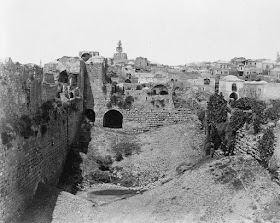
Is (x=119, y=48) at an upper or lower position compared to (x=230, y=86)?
upper

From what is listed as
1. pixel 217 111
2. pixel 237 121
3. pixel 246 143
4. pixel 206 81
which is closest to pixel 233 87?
pixel 206 81

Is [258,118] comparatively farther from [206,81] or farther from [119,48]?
[119,48]

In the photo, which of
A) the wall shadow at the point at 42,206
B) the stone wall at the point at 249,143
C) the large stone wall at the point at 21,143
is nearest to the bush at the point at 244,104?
the stone wall at the point at 249,143

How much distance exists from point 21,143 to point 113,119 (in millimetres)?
19135

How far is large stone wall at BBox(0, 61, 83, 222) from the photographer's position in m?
15.3

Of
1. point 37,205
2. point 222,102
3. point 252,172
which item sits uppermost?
point 222,102

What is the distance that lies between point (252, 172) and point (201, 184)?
101 inches

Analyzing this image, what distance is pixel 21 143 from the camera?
16891 millimetres

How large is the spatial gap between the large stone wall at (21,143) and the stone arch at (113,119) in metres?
11.6

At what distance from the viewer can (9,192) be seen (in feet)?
50.4

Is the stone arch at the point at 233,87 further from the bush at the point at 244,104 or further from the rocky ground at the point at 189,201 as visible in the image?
the rocky ground at the point at 189,201

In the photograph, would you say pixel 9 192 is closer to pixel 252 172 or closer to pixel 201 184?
pixel 201 184

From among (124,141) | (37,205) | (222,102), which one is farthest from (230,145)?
(37,205)

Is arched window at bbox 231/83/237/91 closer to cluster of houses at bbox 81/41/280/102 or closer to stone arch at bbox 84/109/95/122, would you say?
cluster of houses at bbox 81/41/280/102
